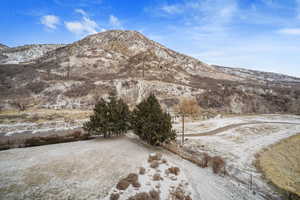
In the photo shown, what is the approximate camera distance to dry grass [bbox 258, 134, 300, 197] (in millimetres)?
13240

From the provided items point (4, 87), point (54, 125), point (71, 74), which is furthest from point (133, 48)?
point (54, 125)

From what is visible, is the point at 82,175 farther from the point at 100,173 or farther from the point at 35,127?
the point at 35,127

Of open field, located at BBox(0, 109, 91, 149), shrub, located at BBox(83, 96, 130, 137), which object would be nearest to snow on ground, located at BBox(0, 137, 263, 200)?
shrub, located at BBox(83, 96, 130, 137)

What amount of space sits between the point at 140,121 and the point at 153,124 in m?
2.28

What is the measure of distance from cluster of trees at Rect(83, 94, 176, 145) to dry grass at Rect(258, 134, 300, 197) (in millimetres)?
10467

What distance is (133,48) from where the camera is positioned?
102938mm

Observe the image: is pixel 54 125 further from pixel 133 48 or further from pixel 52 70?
pixel 133 48

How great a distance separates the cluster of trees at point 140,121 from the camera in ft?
57.3

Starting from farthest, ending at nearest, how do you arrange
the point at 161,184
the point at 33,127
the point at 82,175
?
1. the point at 33,127
2. the point at 82,175
3. the point at 161,184

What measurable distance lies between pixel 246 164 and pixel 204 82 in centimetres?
6728

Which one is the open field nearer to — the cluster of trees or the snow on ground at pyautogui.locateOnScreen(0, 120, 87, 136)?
the snow on ground at pyautogui.locateOnScreen(0, 120, 87, 136)

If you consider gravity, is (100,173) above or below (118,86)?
below

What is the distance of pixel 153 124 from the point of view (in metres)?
17.5

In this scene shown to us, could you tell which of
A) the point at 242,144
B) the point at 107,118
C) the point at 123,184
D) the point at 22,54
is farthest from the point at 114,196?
the point at 22,54
